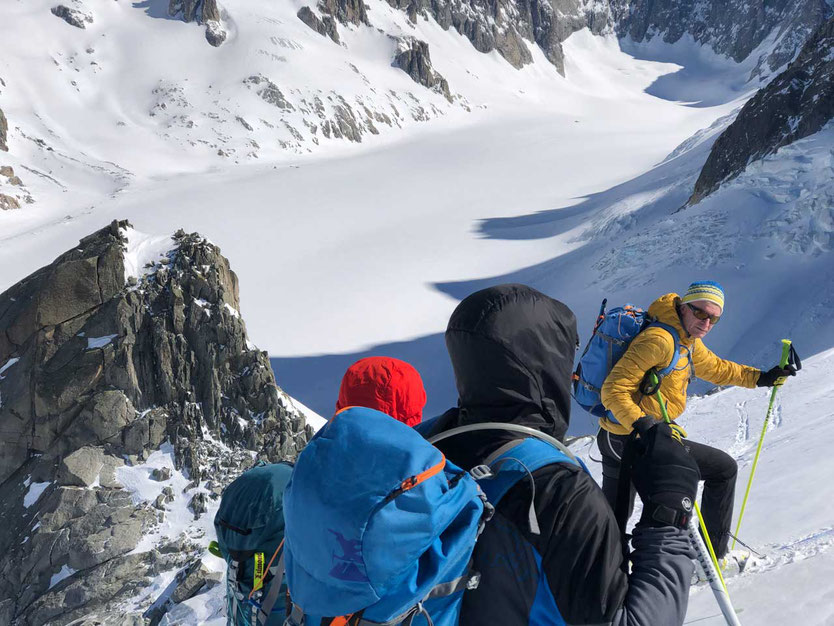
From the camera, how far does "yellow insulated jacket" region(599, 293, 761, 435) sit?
3.04 metres

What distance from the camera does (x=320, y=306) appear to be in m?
22.1

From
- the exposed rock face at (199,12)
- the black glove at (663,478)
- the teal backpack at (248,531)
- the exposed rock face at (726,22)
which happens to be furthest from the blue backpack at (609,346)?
the exposed rock face at (726,22)

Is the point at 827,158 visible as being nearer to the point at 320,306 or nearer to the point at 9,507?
the point at 320,306

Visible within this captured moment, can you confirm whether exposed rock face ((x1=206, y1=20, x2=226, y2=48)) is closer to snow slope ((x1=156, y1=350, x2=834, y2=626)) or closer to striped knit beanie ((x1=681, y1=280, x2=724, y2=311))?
snow slope ((x1=156, y1=350, x2=834, y2=626))

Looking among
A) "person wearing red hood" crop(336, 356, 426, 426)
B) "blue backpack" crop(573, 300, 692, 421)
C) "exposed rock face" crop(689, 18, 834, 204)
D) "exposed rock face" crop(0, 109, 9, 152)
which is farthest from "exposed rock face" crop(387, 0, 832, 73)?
"person wearing red hood" crop(336, 356, 426, 426)

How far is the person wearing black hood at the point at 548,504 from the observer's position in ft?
4.66

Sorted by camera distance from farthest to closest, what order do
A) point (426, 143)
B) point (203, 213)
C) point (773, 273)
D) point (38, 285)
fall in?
1. point (426, 143)
2. point (203, 213)
3. point (773, 273)
4. point (38, 285)

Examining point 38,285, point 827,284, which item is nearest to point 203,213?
point 38,285

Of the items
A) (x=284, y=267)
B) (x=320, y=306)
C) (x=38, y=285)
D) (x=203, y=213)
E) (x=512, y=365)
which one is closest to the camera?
(x=512, y=365)

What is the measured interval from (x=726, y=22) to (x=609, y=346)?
130299 millimetres

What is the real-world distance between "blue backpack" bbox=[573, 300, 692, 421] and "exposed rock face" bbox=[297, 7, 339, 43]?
71.1 metres

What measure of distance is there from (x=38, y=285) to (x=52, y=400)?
1.87m

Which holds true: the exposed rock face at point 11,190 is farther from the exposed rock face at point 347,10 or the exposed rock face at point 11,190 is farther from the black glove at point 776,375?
the black glove at point 776,375

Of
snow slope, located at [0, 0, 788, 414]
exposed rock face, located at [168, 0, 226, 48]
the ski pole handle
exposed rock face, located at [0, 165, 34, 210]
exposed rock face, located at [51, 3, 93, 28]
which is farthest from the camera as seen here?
exposed rock face, located at [168, 0, 226, 48]
